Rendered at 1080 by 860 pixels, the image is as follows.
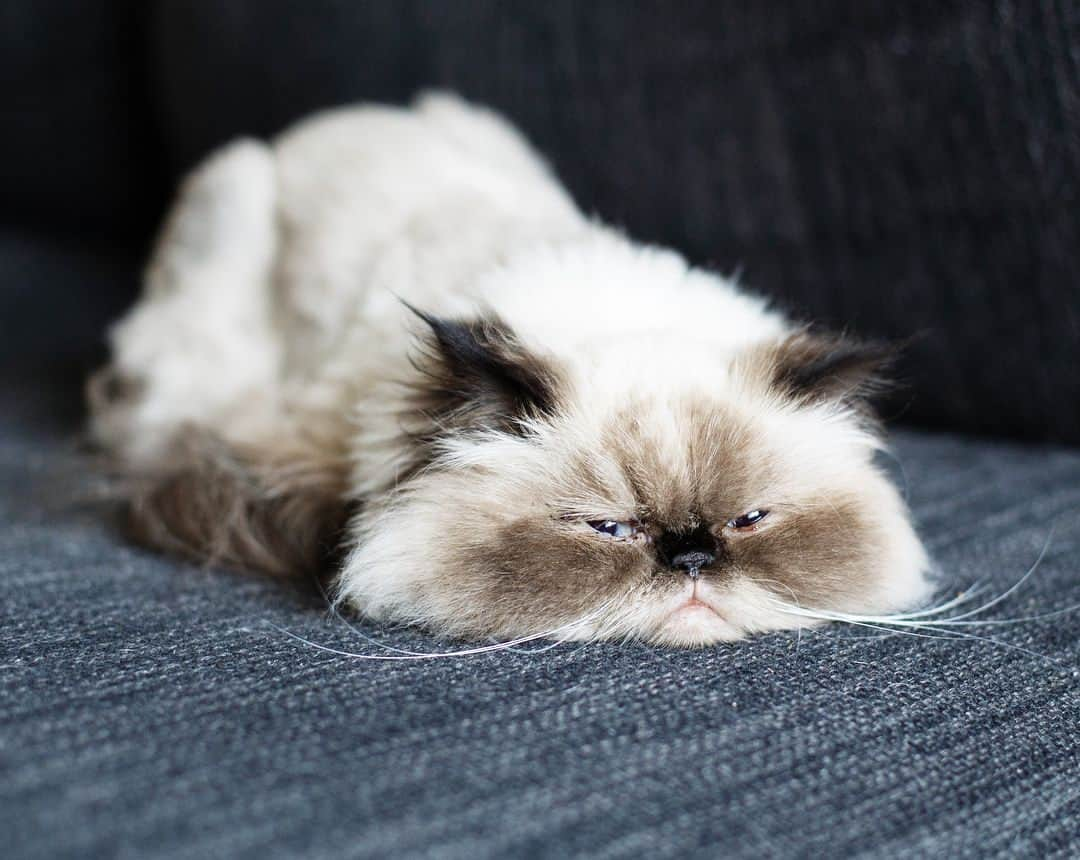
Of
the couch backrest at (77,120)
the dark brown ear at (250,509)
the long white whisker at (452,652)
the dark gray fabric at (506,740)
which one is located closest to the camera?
the dark gray fabric at (506,740)

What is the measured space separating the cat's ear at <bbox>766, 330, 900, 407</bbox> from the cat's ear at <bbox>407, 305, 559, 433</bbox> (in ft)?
0.87

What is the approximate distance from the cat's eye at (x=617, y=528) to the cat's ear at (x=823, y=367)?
10.2 inches

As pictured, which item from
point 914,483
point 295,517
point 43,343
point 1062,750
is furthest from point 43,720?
point 43,343

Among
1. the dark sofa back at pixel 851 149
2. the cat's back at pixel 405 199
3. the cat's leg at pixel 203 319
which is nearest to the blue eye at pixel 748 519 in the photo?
the dark sofa back at pixel 851 149

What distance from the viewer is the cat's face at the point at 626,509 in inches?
41.2

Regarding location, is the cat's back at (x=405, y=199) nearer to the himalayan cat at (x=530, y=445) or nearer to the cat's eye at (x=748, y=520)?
the himalayan cat at (x=530, y=445)

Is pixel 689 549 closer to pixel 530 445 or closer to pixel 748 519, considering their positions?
pixel 748 519

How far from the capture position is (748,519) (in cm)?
111

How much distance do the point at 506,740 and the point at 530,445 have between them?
38 centimetres

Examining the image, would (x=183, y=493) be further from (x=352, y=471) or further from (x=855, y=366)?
(x=855, y=366)

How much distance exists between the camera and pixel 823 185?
5.96 feet

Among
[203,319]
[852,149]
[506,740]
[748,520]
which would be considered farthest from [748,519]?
[203,319]

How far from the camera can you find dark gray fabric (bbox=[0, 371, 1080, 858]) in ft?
2.38

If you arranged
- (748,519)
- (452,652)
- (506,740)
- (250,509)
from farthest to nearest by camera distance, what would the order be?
(250,509)
(748,519)
(452,652)
(506,740)
